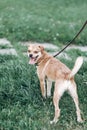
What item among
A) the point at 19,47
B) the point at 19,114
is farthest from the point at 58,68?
the point at 19,47

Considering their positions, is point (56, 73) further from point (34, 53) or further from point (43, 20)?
point (43, 20)

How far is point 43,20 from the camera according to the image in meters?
14.1

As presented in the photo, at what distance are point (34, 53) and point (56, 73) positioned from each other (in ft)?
1.69

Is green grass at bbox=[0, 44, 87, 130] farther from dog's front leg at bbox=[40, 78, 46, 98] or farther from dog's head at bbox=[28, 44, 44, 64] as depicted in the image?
dog's head at bbox=[28, 44, 44, 64]

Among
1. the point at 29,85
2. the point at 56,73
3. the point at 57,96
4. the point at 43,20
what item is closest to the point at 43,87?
the point at 29,85

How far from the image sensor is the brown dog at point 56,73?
19.7 ft

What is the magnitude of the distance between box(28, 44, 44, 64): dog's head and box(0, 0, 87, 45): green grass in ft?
14.1

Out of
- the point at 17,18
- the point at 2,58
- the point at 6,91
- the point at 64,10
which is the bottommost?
the point at 64,10

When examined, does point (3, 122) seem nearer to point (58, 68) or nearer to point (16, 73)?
point (58, 68)

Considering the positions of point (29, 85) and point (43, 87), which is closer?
point (43, 87)

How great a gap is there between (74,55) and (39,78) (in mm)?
2895

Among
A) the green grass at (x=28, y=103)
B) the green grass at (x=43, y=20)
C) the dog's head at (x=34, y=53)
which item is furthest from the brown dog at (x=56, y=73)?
the green grass at (x=43, y=20)

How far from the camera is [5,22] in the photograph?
1319 centimetres

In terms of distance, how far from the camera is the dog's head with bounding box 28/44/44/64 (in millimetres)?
6555
